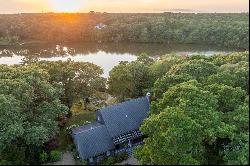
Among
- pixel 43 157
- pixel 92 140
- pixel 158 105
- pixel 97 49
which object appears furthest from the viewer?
pixel 97 49

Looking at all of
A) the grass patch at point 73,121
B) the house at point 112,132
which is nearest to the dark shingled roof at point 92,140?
the house at point 112,132

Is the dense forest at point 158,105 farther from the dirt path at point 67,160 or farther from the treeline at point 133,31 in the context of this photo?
the treeline at point 133,31

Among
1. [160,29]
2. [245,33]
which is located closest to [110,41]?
[160,29]

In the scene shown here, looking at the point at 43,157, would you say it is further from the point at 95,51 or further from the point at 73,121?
the point at 95,51

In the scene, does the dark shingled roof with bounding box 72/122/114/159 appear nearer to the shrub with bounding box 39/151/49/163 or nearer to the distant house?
the shrub with bounding box 39/151/49/163

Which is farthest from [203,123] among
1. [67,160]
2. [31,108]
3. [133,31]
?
[133,31]

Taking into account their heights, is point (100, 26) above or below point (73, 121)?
above

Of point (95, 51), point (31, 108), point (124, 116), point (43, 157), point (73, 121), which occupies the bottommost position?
point (43, 157)
